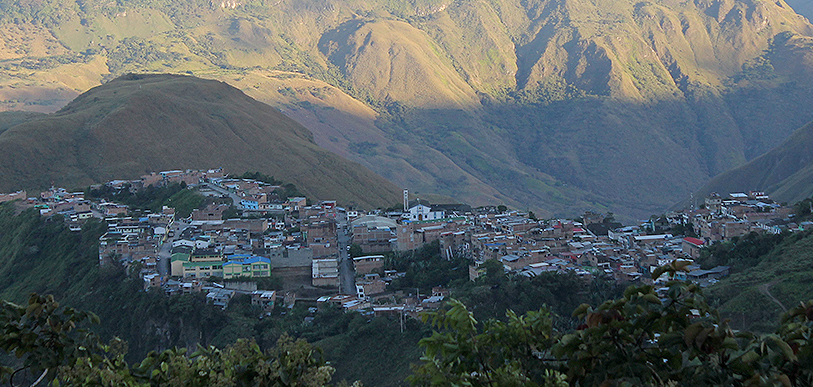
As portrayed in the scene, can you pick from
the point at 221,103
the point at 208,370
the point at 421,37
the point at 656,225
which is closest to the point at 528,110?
the point at 421,37

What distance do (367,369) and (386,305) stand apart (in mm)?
4714

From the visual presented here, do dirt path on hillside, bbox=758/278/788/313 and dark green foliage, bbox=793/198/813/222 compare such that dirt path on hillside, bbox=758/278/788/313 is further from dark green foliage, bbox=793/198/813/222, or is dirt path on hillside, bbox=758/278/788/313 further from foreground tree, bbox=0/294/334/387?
foreground tree, bbox=0/294/334/387

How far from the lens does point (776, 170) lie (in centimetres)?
8281

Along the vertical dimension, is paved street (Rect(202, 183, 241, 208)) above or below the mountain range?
below

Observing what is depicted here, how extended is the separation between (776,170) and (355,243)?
60360 millimetres

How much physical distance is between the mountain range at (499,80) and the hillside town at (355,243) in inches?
2208

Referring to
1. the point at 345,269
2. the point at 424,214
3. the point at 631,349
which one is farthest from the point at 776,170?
the point at 631,349

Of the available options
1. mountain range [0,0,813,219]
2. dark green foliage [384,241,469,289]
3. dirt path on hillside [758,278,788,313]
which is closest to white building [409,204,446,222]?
dark green foliage [384,241,469,289]

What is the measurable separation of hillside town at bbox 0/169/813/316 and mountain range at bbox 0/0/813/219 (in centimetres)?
5609

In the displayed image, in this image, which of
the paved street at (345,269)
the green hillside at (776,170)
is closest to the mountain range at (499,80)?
the green hillside at (776,170)

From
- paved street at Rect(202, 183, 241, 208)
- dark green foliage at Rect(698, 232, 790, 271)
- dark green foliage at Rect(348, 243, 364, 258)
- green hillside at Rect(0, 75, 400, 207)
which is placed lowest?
dark green foliage at Rect(698, 232, 790, 271)

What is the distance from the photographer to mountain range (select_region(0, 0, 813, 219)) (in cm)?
12356

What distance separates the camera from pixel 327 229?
38688 mm

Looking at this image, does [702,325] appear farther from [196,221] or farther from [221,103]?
[221,103]
